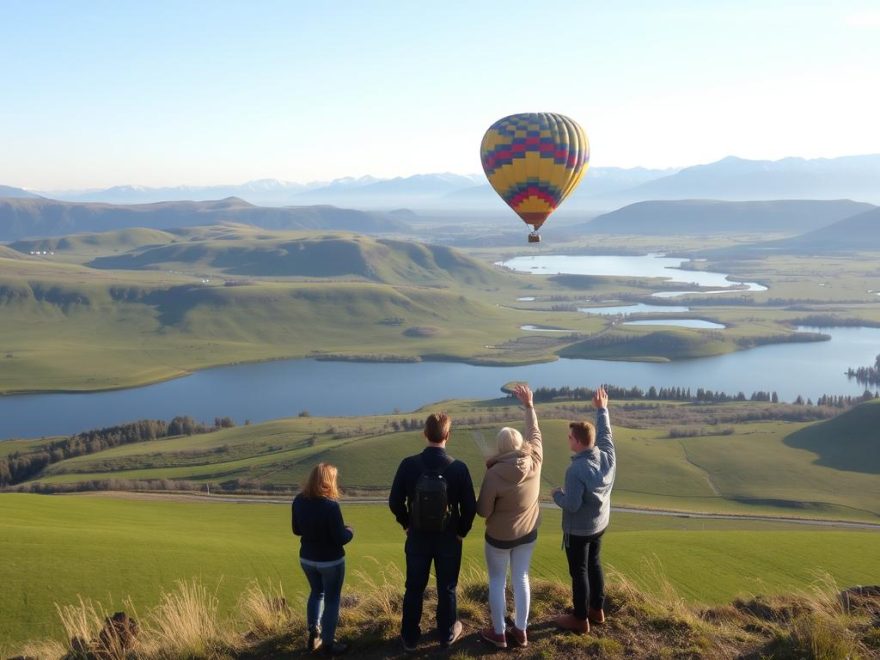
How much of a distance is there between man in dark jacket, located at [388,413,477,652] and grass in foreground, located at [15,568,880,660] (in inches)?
13.4

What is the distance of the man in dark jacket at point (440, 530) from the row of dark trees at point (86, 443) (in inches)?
2910

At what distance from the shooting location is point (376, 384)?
128125mm

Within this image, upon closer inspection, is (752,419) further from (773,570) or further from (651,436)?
(773,570)

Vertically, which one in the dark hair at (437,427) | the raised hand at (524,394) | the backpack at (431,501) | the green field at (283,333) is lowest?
the green field at (283,333)

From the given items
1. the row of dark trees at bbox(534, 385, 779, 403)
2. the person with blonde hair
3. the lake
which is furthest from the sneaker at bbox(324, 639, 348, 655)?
the lake

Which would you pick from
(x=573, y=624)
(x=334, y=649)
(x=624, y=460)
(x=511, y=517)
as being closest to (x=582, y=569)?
(x=573, y=624)

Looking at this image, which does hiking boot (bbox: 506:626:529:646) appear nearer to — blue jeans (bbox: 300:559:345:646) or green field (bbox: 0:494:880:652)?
blue jeans (bbox: 300:559:345:646)

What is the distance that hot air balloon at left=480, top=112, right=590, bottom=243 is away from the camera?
33.3m

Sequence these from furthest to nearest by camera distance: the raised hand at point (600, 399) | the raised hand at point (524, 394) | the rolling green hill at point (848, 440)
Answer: the rolling green hill at point (848, 440)
the raised hand at point (600, 399)
the raised hand at point (524, 394)

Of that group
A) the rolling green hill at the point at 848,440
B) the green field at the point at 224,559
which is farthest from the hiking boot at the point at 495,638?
the rolling green hill at the point at 848,440

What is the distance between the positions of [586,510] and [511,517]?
96 cm

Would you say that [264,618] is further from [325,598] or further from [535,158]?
[535,158]

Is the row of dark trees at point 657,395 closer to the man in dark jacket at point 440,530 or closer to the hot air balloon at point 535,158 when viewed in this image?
the hot air balloon at point 535,158

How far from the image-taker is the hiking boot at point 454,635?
30.2 feet
